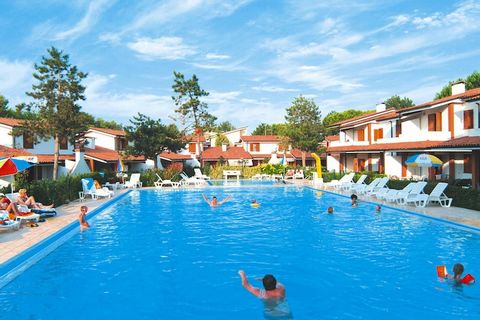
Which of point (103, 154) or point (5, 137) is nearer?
A: point (5, 137)

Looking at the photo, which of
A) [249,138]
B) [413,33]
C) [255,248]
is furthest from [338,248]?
[249,138]

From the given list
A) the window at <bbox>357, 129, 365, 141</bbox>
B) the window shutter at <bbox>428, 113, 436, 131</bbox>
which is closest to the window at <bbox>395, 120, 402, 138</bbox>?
the window shutter at <bbox>428, 113, 436, 131</bbox>

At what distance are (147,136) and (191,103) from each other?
13491 millimetres

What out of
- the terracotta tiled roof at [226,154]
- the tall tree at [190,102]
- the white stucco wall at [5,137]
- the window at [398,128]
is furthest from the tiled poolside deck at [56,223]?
the terracotta tiled roof at [226,154]

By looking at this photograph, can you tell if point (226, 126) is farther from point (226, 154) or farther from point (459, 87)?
point (459, 87)

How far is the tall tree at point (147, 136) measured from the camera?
34.8 metres

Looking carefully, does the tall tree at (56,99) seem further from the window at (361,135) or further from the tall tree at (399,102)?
the tall tree at (399,102)

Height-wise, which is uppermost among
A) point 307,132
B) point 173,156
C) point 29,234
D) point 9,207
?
point 307,132

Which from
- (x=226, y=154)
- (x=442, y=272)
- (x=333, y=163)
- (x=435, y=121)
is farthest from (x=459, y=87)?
(x=226, y=154)

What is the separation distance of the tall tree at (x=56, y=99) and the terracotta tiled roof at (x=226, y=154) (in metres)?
26.1

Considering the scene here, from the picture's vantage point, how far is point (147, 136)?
34.8 m

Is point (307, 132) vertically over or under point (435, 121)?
over

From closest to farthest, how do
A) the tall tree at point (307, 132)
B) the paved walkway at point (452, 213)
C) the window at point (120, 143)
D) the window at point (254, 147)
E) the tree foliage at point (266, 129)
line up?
the paved walkway at point (452, 213), the window at point (120, 143), the tall tree at point (307, 132), the window at point (254, 147), the tree foliage at point (266, 129)

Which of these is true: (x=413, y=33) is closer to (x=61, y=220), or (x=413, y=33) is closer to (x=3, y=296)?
(x=61, y=220)
